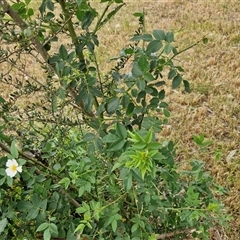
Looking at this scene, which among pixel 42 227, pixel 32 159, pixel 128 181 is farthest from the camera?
pixel 32 159

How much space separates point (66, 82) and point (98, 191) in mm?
484

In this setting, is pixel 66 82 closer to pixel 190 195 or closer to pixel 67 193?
pixel 67 193

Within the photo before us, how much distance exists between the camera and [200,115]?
285 centimetres

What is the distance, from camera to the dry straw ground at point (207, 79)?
2.47 metres

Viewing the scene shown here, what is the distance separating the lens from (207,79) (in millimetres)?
3180

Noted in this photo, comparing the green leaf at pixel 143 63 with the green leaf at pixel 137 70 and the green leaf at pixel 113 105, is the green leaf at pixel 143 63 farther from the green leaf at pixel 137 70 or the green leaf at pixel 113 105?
the green leaf at pixel 113 105

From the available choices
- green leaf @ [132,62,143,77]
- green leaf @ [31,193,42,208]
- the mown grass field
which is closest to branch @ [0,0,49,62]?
green leaf @ [132,62,143,77]

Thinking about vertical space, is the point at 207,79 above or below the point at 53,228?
below

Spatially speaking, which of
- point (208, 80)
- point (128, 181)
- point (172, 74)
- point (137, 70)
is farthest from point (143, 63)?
point (208, 80)

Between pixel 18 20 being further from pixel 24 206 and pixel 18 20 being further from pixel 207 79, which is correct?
pixel 207 79

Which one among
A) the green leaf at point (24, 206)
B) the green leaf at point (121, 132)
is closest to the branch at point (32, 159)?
the green leaf at point (24, 206)

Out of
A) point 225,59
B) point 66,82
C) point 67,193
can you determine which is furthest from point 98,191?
point 225,59

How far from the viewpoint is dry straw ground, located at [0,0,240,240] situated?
2467 mm

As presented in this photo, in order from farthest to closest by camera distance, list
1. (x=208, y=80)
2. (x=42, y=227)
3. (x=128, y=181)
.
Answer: (x=208, y=80) < (x=42, y=227) < (x=128, y=181)
